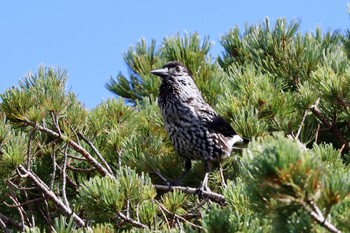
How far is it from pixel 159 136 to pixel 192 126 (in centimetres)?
18

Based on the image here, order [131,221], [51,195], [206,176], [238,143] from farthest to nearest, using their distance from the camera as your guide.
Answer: [238,143], [206,176], [51,195], [131,221]

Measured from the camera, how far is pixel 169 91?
431cm

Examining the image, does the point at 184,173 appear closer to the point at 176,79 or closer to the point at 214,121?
the point at 214,121

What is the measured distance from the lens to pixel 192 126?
415 cm

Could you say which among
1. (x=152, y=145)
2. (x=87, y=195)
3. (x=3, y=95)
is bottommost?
(x=87, y=195)

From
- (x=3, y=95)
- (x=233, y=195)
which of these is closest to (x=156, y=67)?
(x=3, y=95)

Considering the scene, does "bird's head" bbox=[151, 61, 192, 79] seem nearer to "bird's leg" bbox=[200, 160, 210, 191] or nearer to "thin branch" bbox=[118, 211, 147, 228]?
"bird's leg" bbox=[200, 160, 210, 191]

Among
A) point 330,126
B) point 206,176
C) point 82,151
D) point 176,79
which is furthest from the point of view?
point 176,79

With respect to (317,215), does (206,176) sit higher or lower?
higher

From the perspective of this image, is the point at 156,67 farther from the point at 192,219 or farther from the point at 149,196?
the point at 149,196

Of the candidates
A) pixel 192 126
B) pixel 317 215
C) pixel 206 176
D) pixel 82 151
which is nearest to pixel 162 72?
pixel 192 126

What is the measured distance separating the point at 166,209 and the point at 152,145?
1.02m

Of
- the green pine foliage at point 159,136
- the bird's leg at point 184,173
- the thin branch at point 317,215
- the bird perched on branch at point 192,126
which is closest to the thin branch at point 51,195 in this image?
the green pine foliage at point 159,136

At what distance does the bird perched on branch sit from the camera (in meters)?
4.04
